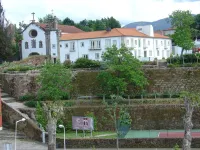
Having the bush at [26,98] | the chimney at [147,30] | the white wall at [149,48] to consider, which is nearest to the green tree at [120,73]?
the bush at [26,98]

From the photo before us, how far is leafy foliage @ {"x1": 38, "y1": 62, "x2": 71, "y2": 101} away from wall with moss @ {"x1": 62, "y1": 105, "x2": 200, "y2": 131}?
3.11m

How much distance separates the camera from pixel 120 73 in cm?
4825

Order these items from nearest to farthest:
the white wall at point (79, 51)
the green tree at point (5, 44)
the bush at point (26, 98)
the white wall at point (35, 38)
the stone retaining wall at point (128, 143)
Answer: the stone retaining wall at point (128, 143) < the bush at point (26, 98) < the green tree at point (5, 44) < the white wall at point (79, 51) < the white wall at point (35, 38)

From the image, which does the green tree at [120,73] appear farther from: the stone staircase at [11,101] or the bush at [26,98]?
the stone staircase at [11,101]

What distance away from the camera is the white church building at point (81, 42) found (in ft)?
229

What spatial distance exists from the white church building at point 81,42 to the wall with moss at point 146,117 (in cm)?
2513

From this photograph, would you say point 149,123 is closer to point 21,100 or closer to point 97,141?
point 97,141

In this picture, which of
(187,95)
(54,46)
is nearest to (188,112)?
(187,95)

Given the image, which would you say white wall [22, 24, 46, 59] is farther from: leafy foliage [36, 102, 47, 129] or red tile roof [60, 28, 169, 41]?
leafy foliage [36, 102, 47, 129]

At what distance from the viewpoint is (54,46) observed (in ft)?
235

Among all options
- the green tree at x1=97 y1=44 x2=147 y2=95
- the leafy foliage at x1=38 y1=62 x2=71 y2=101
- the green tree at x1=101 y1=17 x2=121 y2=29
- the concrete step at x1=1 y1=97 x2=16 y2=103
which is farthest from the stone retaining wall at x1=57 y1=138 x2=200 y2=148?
the green tree at x1=101 y1=17 x2=121 y2=29

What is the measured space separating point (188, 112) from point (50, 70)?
24.3 m

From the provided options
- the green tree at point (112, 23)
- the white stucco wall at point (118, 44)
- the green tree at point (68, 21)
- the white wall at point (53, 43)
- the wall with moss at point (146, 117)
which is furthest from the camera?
the green tree at point (68, 21)

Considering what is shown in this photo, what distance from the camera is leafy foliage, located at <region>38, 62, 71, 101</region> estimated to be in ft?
154
